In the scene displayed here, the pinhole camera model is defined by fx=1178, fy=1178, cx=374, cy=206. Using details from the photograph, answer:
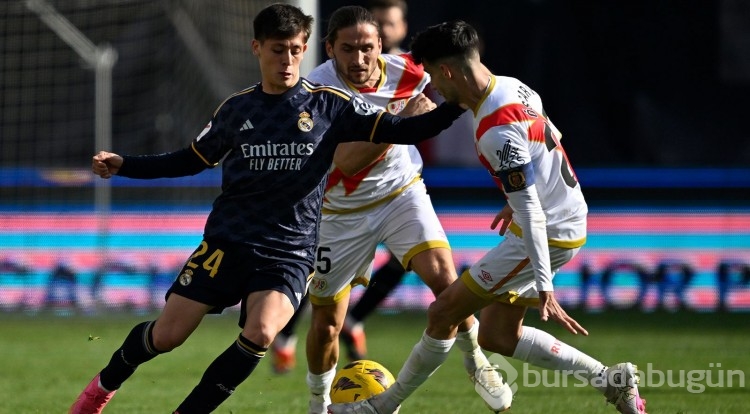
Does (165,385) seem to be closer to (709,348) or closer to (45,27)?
(709,348)

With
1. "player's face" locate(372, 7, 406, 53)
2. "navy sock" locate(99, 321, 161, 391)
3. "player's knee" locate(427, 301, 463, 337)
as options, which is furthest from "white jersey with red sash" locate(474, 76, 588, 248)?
"player's face" locate(372, 7, 406, 53)

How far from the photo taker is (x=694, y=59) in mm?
14742

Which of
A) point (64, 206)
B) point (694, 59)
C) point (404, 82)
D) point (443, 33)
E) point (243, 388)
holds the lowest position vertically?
point (64, 206)

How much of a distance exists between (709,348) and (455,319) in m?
4.67

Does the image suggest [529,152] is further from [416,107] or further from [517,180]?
[416,107]

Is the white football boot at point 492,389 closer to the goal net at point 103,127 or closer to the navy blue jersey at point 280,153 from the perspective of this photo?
the navy blue jersey at point 280,153

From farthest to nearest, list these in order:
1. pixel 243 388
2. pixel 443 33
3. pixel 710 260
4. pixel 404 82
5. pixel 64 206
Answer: pixel 64 206 < pixel 710 260 < pixel 243 388 < pixel 404 82 < pixel 443 33

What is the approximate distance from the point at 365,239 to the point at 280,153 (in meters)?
1.41

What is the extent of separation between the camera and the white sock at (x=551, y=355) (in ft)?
19.4

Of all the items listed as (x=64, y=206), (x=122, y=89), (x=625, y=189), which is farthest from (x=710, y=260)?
(x=122, y=89)

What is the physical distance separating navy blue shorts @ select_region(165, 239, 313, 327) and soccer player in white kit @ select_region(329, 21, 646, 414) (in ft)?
2.80

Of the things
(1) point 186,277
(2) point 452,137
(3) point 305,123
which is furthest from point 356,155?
(2) point 452,137

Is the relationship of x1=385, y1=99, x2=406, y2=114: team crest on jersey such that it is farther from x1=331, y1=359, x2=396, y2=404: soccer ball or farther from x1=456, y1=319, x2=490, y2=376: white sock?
x1=331, y1=359, x2=396, y2=404: soccer ball

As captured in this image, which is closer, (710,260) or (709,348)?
(709,348)
